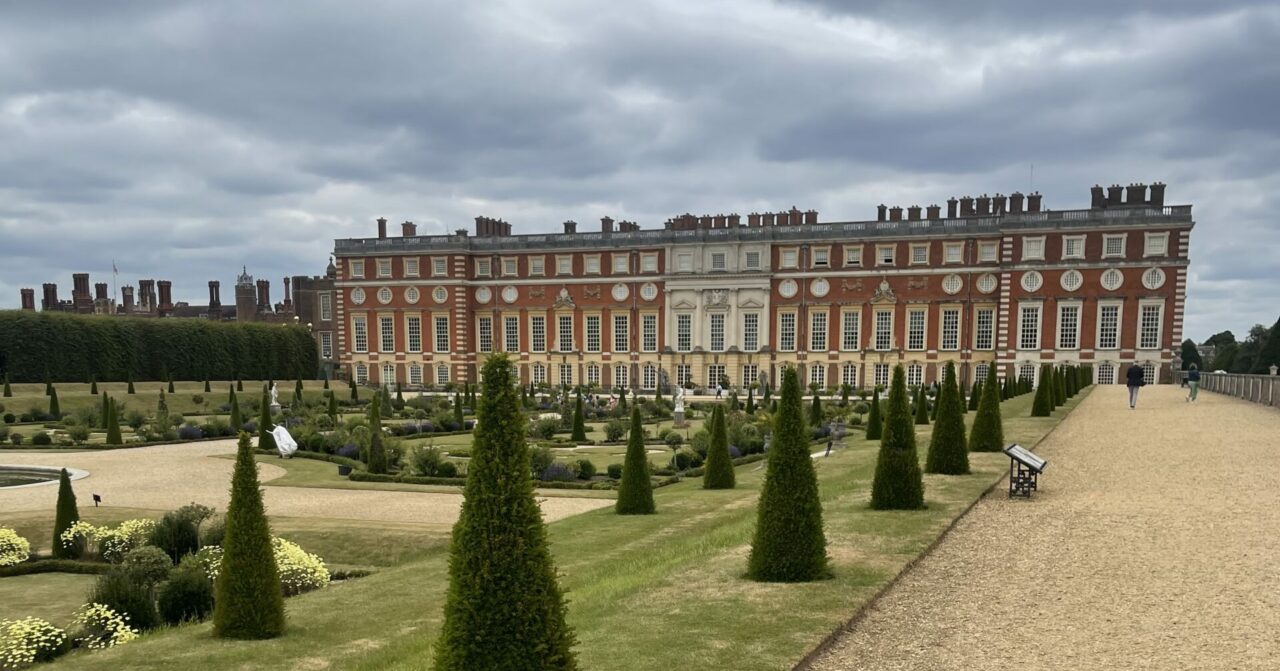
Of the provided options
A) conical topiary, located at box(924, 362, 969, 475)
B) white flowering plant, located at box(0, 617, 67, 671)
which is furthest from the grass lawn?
conical topiary, located at box(924, 362, 969, 475)

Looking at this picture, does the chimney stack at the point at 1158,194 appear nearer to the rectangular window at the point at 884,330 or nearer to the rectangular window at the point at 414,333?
the rectangular window at the point at 884,330

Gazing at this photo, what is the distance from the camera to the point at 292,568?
8938mm

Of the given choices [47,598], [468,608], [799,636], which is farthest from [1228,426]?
[47,598]

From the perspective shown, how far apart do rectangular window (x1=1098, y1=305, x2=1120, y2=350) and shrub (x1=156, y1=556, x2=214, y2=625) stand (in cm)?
4565

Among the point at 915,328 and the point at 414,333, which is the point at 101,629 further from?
the point at 414,333

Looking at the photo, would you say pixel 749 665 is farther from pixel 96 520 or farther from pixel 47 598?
pixel 96 520

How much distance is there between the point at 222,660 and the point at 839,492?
8204 mm

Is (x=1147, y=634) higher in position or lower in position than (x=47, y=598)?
higher

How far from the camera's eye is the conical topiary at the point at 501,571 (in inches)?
150

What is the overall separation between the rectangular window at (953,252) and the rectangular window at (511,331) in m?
28.3

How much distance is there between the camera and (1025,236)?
143 ft

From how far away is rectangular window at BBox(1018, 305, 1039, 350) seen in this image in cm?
4384

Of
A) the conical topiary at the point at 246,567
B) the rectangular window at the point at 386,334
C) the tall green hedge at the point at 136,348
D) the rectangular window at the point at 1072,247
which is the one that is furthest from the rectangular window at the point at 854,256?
the conical topiary at the point at 246,567

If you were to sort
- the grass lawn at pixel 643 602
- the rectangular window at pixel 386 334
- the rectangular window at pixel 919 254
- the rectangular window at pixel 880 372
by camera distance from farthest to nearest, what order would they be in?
the rectangular window at pixel 386 334 → the rectangular window at pixel 880 372 → the rectangular window at pixel 919 254 → the grass lawn at pixel 643 602
